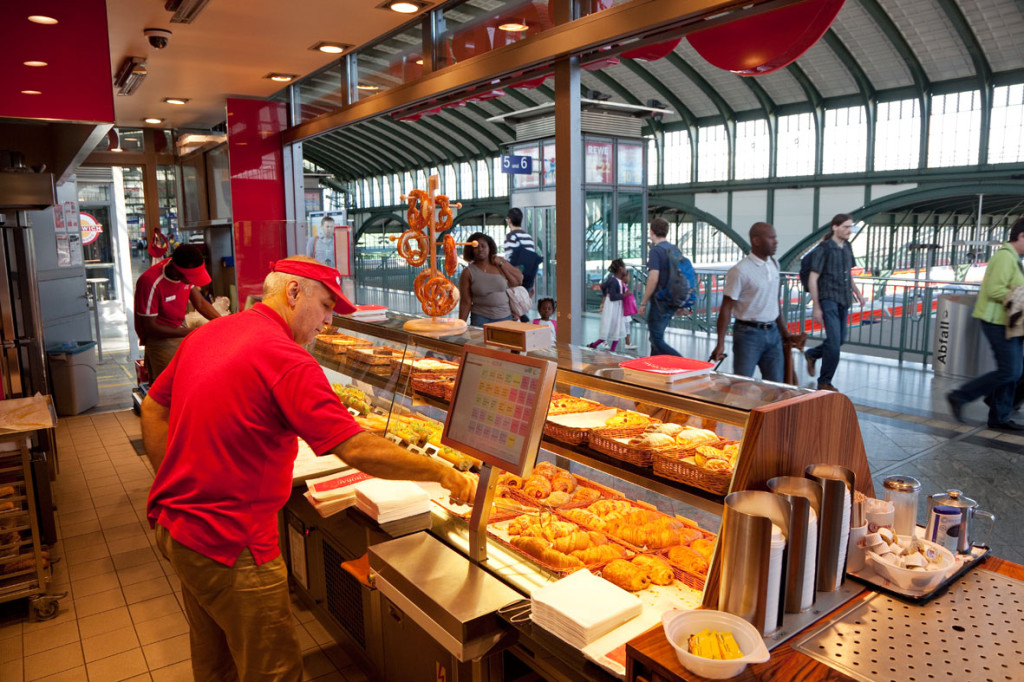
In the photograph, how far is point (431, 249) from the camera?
393cm

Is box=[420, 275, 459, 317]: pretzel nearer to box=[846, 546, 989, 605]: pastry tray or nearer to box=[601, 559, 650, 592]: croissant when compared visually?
box=[601, 559, 650, 592]: croissant

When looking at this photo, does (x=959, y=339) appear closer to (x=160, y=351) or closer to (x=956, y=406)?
(x=956, y=406)

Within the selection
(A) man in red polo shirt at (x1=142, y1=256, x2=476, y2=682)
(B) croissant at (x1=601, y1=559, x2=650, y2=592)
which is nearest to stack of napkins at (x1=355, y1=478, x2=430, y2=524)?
(A) man in red polo shirt at (x1=142, y1=256, x2=476, y2=682)

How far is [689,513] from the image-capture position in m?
4.15

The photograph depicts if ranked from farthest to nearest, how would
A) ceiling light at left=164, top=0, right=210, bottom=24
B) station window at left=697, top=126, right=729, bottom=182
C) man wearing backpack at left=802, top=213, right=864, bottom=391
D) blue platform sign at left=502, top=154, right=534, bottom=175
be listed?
station window at left=697, top=126, right=729, bottom=182 → blue platform sign at left=502, top=154, right=534, bottom=175 → man wearing backpack at left=802, top=213, right=864, bottom=391 → ceiling light at left=164, top=0, right=210, bottom=24

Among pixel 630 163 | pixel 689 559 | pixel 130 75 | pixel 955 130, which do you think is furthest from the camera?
pixel 955 130

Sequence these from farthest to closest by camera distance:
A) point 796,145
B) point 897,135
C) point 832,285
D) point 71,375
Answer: point 796,145 → point 897,135 → point 71,375 → point 832,285

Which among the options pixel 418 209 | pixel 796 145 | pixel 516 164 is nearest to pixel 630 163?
pixel 516 164

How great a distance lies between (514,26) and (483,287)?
2486 millimetres

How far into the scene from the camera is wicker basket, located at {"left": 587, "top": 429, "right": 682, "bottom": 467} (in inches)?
94.1

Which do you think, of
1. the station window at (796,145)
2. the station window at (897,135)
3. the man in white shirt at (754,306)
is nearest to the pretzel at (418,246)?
the man in white shirt at (754,306)

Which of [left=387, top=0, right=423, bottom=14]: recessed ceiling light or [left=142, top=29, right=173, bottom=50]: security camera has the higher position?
[left=387, top=0, right=423, bottom=14]: recessed ceiling light

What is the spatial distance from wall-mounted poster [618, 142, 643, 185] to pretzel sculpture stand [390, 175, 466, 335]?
10.5m

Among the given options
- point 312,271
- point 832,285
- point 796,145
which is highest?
point 796,145
